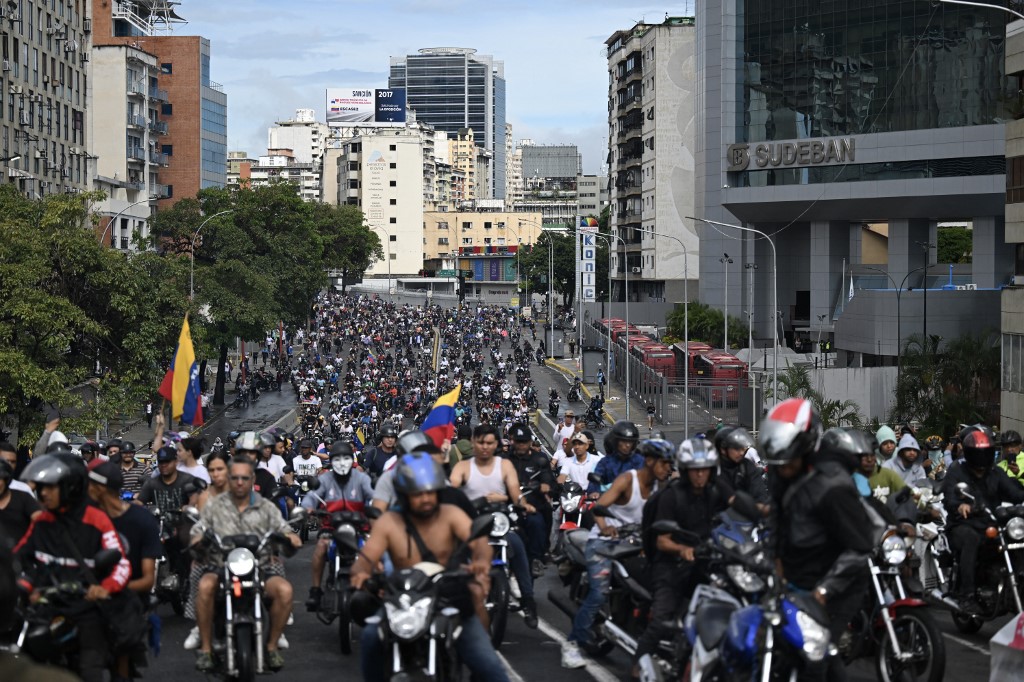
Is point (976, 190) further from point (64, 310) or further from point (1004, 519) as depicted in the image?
point (1004, 519)

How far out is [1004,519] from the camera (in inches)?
459

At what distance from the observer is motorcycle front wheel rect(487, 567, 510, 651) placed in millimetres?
11203

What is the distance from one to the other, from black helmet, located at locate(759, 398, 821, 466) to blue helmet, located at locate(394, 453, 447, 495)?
1624mm

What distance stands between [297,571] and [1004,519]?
823cm

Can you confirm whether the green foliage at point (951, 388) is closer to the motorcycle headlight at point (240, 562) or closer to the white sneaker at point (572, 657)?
the white sneaker at point (572, 657)

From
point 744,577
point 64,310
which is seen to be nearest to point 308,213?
point 64,310

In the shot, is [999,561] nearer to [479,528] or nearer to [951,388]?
[479,528]

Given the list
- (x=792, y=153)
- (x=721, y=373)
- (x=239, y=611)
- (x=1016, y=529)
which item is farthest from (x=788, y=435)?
(x=792, y=153)

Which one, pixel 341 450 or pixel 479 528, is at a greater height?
pixel 479 528

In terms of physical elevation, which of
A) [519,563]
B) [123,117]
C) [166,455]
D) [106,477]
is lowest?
[519,563]

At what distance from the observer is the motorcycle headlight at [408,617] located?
23.6 ft

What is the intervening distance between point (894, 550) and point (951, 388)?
115 feet

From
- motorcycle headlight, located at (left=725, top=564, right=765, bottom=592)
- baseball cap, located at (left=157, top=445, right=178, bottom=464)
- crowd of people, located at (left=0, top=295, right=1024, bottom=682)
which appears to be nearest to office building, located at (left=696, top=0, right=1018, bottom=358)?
crowd of people, located at (left=0, top=295, right=1024, bottom=682)

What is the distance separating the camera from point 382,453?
53.4ft
